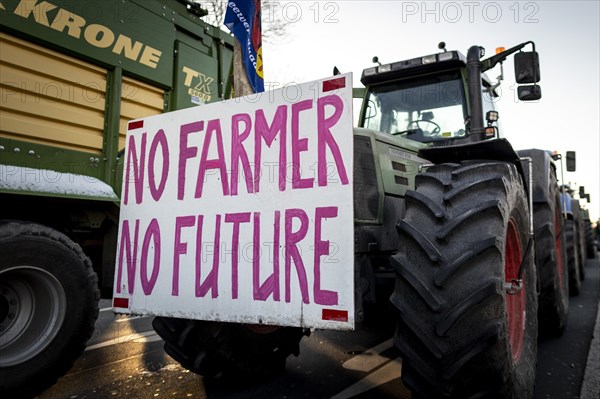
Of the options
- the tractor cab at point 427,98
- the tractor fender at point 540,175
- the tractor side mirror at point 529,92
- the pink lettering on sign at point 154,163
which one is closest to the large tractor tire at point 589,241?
the tractor fender at point 540,175

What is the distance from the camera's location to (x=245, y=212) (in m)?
2.16

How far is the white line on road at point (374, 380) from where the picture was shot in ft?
9.96

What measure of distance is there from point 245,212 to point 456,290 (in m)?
1.08

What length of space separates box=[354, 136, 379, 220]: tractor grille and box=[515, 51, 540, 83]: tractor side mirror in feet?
4.87

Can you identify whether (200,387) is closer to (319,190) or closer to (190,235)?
(190,235)

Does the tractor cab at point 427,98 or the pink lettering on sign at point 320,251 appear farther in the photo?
the tractor cab at point 427,98

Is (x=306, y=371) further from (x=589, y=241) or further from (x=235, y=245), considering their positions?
(x=589, y=241)

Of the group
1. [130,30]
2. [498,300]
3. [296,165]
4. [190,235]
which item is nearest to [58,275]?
[190,235]

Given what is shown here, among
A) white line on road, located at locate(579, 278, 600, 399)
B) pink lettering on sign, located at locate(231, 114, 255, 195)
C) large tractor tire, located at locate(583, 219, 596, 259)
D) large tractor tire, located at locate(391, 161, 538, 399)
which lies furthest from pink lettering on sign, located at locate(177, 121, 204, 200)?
large tractor tire, located at locate(583, 219, 596, 259)

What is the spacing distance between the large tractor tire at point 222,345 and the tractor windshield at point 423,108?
2.20 metres

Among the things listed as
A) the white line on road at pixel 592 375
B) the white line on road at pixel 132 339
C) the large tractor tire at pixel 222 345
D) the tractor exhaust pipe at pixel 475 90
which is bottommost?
the white line on road at pixel 132 339

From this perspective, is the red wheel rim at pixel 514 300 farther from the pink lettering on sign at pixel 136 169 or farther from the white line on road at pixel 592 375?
the pink lettering on sign at pixel 136 169

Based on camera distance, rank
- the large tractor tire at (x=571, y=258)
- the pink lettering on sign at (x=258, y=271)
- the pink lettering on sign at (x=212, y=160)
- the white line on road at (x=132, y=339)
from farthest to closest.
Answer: the large tractor tire at (x=571, y=258)
the white line on road at (x=132, y=339)
the pink lettering on sign at (x=212, y=160)
the pink lettering on sign at (x=258, y=271)

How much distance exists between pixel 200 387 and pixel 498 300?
2.21 metres
